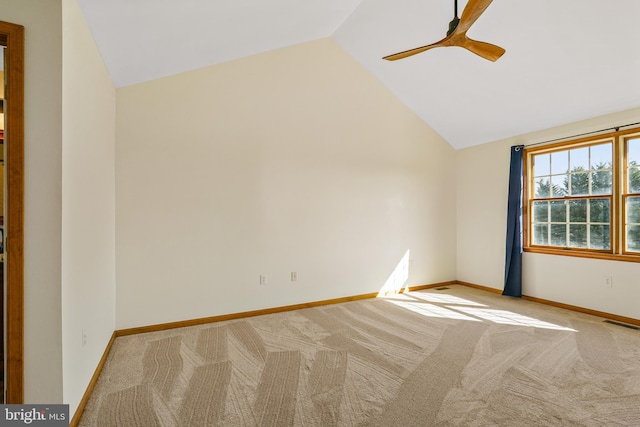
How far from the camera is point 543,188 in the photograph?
4.54 metres

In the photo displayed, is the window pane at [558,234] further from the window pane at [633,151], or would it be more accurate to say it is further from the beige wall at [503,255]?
the window pane at [633,151]

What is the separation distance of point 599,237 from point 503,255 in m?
1.18

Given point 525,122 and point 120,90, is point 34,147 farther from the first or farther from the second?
point 525,122

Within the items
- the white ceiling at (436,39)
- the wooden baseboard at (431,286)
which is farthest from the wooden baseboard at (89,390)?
the wooden baseboard at (431,286)

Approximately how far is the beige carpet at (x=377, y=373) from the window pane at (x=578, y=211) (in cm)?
124

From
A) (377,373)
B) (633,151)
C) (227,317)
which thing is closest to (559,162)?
(633,151)

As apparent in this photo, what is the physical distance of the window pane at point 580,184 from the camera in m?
4.08

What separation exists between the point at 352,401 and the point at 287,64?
12.3 feet

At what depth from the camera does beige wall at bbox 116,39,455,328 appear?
11.0 ft

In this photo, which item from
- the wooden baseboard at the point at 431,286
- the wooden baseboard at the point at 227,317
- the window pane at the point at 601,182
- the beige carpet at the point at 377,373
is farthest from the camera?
the wooden baseboard at the point at 431,286

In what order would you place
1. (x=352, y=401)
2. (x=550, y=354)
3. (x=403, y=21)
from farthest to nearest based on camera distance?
(x=403, y=21) → (x=550, y=354) → (x=352, y=401)

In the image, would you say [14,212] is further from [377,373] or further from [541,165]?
[541,165]

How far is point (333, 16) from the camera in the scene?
3.54 meters

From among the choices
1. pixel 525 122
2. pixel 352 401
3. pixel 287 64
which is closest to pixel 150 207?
pixel 287 64
